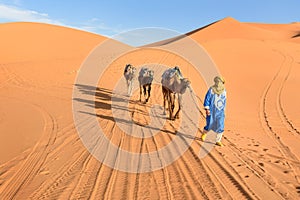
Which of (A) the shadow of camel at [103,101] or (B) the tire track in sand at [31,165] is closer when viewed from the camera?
(B) the tire track in sand at [31,165]

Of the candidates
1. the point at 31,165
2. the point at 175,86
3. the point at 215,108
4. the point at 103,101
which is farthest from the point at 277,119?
the point at 31,165

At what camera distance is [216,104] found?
7.37m

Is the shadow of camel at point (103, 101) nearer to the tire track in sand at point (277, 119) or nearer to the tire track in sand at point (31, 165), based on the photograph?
the tire track in sand at point (31, 165)

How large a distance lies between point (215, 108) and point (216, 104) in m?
0.11

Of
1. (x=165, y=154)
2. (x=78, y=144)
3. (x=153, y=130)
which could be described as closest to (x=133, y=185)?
(x=165, y=154)

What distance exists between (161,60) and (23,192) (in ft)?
73.9

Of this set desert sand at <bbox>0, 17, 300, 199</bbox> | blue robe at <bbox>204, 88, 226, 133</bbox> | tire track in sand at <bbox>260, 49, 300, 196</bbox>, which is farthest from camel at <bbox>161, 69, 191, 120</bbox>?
tire track in sand at <bbox>260, 49, 300, 196</bbox>

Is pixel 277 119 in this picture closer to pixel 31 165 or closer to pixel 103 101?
pixel 103 101

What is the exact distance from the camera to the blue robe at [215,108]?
735 cm

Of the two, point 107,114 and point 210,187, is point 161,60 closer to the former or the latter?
point 107,114

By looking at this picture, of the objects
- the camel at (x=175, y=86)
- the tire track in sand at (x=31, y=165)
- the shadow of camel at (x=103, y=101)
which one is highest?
the camel at (x=175, y=86)

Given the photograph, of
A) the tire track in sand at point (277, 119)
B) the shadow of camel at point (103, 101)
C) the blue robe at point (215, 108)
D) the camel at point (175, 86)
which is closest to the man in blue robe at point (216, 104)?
the blue robe at point (215, 108)

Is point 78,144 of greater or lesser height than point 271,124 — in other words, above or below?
below

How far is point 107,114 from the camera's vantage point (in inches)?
425
